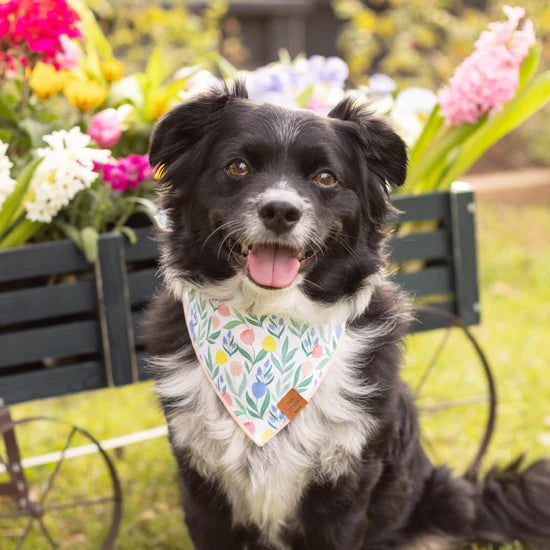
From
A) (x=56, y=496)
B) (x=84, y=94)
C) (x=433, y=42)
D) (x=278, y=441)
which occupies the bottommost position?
(x=56, y=496)

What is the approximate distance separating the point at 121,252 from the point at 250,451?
700mm

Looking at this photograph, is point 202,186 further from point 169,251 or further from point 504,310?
point 504,310

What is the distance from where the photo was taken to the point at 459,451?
3150 mm

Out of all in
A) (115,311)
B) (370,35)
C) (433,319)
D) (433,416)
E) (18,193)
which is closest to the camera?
(18,193)

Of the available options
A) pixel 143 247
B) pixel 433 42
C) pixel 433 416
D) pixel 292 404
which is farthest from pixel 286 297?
pixel 433 42

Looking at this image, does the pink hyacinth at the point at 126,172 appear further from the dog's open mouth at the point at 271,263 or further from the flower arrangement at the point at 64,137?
the dog's open mouth at the point at 271,263

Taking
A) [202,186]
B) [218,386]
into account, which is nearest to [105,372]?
[218,386]

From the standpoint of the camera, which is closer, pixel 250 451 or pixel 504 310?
pixel 250 451

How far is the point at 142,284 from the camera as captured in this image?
2316 millimetres

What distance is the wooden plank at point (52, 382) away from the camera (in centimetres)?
218

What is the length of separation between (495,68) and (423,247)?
2.03 feet

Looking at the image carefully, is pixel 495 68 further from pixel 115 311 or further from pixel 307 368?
pixel 115 311

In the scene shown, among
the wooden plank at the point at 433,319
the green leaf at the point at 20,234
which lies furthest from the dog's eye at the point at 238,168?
the wooden plank at the point at 433,319

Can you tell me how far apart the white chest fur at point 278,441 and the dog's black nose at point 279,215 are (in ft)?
1.35
